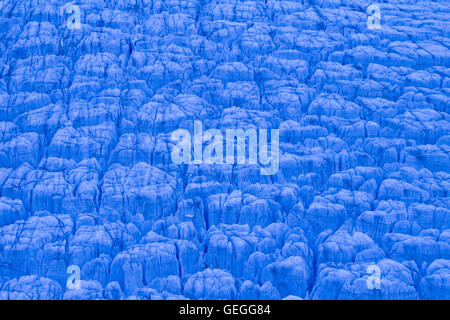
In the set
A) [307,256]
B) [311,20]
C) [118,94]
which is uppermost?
[311,20]

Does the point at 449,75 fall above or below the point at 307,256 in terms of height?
above

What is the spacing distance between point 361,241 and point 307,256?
331mm

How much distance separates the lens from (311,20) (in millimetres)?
4445

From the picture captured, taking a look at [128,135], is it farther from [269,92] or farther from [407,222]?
[407,222]

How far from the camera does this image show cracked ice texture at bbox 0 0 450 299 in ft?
9.92

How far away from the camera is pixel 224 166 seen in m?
3.54

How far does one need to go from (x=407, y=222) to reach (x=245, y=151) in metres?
1.15

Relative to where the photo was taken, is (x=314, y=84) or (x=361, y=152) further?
(x=314, y=84)

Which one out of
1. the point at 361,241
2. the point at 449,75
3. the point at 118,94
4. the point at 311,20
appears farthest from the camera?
the point at 311,20

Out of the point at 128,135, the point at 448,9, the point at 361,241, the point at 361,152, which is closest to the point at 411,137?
the point at 361,152

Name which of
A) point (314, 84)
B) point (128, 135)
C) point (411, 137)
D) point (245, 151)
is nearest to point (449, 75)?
point (411, 137)

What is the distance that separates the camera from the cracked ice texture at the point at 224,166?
9.92 feet
